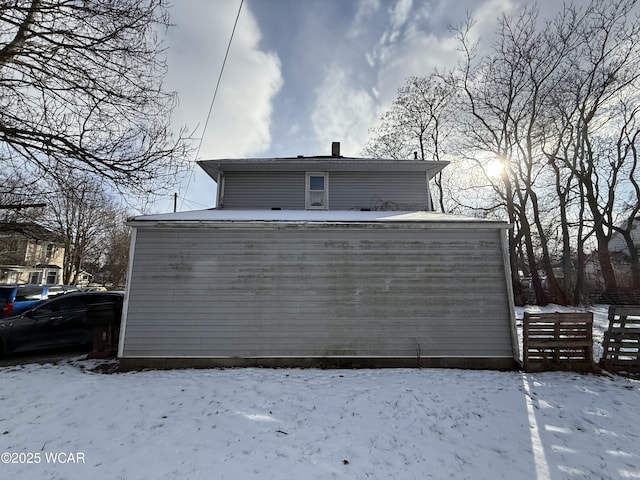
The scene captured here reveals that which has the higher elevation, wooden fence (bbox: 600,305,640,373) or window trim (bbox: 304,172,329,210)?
window trim (bbox: 304,172,329,210)

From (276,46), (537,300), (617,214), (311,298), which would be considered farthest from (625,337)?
(617,214)

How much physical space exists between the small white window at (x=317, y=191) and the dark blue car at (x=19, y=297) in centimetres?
990

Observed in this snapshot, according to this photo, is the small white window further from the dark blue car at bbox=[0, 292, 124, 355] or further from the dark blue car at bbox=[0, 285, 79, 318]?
the dark blue car at bbox=[0, 285, 79, 318]

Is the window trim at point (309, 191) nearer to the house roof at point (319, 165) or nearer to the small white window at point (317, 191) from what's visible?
the small white window at point (317, 191)

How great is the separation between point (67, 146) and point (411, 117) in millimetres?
23308

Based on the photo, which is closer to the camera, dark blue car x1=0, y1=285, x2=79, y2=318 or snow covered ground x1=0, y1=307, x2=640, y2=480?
snow covered ground x1=0, y1=307, x2=640, y2=480

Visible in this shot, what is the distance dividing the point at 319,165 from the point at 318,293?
6085 millimetres

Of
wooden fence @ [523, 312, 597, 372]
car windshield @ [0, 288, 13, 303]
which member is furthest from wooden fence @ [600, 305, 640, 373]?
car windshield @ [0, 288, 13, 303]

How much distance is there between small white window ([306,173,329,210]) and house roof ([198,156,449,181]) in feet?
1.03

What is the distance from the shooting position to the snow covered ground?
3.27m

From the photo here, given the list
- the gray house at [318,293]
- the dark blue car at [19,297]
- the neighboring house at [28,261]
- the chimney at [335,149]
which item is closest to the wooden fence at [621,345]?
the gray house at [318,293]

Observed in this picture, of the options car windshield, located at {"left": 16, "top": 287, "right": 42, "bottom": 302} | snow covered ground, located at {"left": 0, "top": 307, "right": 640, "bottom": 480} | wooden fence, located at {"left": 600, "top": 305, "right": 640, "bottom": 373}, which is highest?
car windshield, located at {"left": 16, "top": 287, "right": 42, "bottom": 302}

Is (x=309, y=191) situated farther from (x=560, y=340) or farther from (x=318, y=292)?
(x=560, y=340)

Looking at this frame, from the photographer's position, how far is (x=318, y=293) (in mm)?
6652
